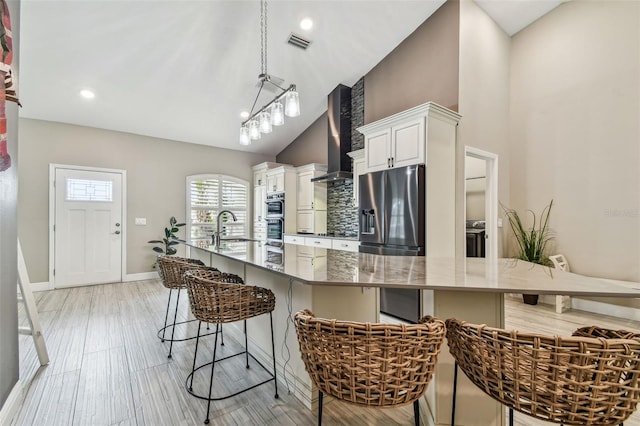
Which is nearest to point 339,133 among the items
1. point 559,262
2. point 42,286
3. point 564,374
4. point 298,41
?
point 298,41

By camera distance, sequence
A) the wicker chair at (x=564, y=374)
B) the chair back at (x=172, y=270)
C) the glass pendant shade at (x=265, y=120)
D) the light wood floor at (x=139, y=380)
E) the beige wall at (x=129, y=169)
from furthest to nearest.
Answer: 1. the beige wall at (x=129, y=169)
2. the glass pendant shade at (x=265, y=120)
3. the chair back at (x=172, y=270)
4. the light wood floor at (x=139, y=380)
5. the wicker chair at (x=564, y=374)

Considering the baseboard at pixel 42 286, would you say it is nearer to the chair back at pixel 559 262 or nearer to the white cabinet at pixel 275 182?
the white cabinet at pixel 275 182

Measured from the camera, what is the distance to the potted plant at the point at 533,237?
12.3 ft

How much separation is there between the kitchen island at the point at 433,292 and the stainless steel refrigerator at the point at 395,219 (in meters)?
1.21

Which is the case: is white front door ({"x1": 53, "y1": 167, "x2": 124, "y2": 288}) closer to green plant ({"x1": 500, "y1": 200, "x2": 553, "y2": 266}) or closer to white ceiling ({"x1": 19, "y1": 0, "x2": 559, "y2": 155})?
white ceiling ({"x1": 19, "y1": 0, "x2": 559, "y2": 155})

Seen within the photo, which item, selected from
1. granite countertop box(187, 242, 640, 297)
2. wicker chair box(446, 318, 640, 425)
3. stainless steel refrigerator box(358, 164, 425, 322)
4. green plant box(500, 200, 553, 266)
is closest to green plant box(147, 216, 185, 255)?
stainless steel refrigerator box(358, 164, 425, 322)

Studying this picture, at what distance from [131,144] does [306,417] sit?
5332 millimetres

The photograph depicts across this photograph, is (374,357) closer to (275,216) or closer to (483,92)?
(483,92)

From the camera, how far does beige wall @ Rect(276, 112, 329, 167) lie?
5.48m

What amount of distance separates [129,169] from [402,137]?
4686 millimetres

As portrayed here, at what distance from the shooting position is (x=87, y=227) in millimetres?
4695

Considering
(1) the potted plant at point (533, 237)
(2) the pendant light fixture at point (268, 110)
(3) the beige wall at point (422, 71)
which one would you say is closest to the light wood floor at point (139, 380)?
(1) the potted plant at point (533, 237)

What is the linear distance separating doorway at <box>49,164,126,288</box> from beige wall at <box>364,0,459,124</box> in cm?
453

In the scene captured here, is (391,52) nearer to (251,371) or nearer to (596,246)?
(596,246)
